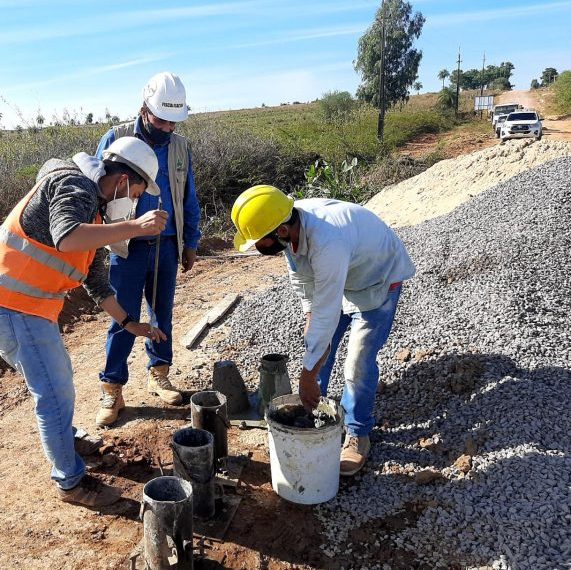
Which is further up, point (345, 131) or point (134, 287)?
point (345, 131)

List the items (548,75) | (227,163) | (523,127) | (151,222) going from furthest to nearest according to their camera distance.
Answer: (548,75)
(523,127)
(227,163)
(151,222)

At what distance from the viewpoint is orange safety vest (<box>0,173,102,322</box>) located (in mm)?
2516

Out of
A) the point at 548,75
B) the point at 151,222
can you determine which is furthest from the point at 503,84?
the point at 151,222

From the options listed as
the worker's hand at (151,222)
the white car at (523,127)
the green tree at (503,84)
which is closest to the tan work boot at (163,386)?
the worker's hand at (151,222)

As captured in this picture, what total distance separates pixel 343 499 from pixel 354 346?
832 millimetres

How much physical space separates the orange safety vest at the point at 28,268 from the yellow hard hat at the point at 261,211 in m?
0.80

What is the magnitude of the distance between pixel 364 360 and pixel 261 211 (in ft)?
3.67

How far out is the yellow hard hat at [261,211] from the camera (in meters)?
2.56

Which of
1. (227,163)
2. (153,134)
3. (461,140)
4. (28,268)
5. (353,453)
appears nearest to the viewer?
(28,268)

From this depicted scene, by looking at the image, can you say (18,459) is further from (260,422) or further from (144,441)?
(260,422)

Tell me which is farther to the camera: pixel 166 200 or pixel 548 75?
pixel 548 75

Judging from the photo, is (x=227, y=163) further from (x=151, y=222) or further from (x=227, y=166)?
(x=151, y=222)

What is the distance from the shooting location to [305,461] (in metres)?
2.86

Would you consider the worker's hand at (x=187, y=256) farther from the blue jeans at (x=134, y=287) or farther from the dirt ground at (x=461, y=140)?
the dirt ground at (x=461, y=140)
